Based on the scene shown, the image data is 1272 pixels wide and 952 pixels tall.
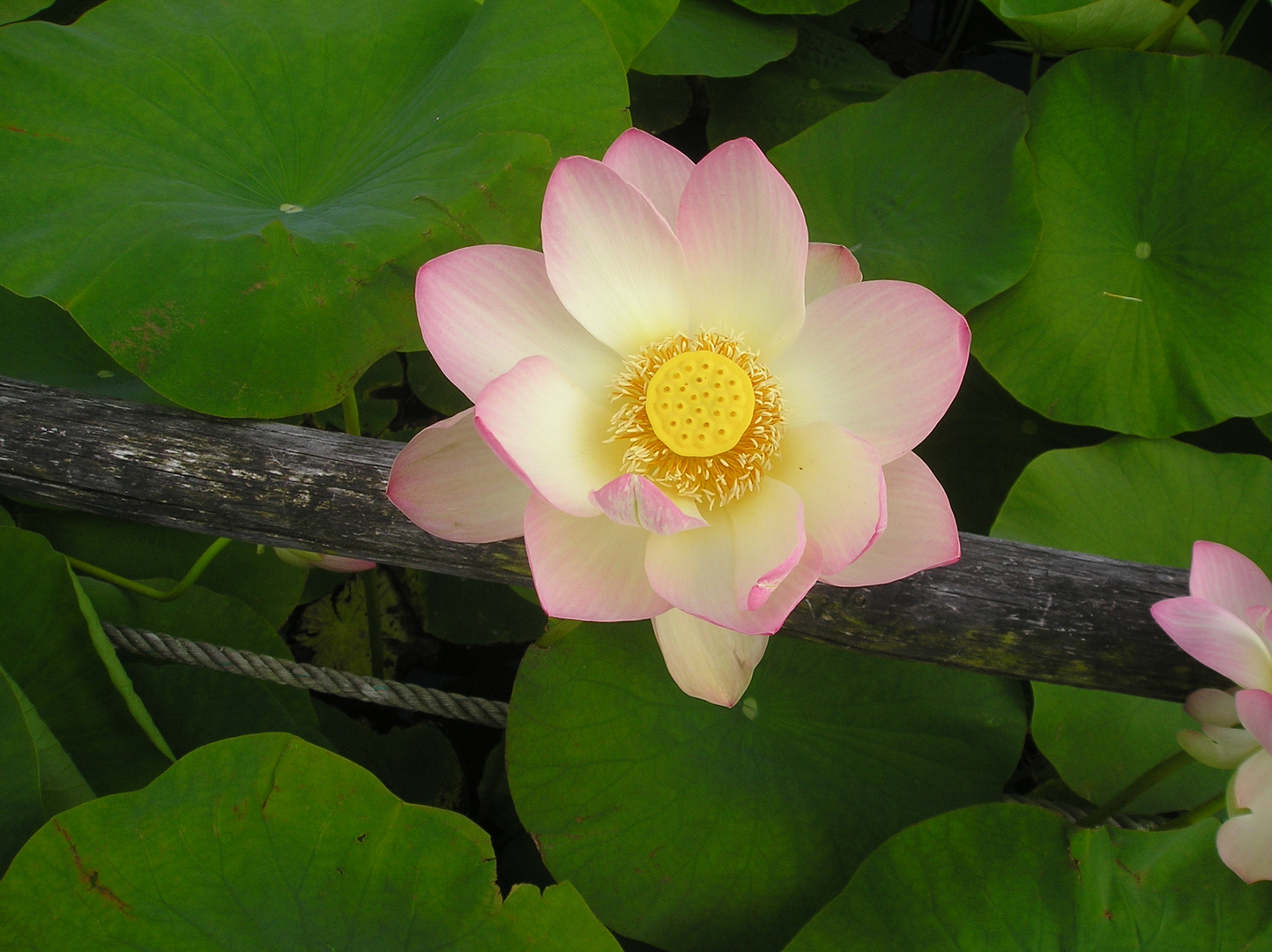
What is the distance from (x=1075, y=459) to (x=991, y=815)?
582mm

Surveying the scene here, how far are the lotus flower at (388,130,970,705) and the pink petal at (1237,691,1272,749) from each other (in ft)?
1.02

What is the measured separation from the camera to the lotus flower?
2.10 ft

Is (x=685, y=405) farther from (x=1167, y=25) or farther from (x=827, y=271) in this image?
(x=1167, y=25)

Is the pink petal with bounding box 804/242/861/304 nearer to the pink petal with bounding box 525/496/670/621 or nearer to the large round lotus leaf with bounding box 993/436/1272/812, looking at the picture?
the pink petal with bounding box 525/496/670/621

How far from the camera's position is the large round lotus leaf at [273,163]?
870 mm

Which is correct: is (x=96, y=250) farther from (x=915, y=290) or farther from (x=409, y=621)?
(x=409, y=621)

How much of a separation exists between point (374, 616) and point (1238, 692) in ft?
4.22

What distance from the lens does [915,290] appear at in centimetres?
65

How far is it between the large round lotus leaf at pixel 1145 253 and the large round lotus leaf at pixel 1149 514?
0.07 m

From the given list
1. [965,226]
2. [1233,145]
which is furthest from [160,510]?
[1233,145]

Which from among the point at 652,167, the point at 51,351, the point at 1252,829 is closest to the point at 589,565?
the point at 652,167

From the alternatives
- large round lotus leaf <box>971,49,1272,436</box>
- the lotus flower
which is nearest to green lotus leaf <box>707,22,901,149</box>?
large round lotus leaf <box>971,49,1272,436</box>

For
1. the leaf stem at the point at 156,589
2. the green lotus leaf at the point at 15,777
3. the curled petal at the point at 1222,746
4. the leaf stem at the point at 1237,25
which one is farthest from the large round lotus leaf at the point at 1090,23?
the green lotus leaf at the point at 15,777

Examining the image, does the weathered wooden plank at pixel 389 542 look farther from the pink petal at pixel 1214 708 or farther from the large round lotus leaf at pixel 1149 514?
the large round lotus leaf at pixel 1149 514
